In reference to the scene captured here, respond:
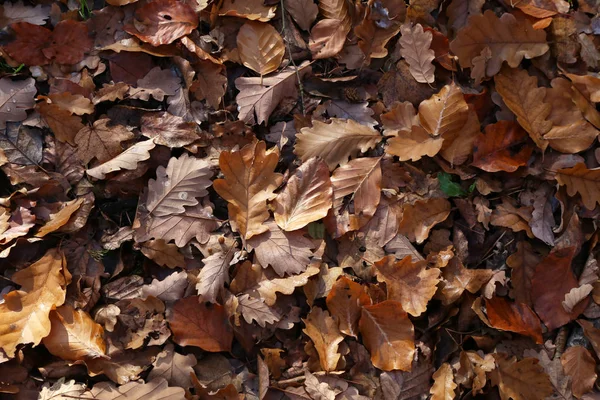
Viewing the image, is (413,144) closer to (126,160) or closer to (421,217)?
(421,217)

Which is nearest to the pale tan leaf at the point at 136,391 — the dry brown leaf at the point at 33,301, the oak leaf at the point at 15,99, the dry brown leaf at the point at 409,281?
the dry brown leaf at the point at 33,301

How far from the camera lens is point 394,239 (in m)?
2.29

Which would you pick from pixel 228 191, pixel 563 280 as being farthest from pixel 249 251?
pixel 563 280

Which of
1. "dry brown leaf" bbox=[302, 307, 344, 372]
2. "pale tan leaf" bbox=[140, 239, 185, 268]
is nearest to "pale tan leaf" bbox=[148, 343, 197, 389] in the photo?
"pale tan leaf" bbox=[140, 239, 185, 268]

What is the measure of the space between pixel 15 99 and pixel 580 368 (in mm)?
2592

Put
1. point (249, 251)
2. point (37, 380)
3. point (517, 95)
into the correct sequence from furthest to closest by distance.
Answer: point (517, 95) < point (249, 251) < point (37, 380)

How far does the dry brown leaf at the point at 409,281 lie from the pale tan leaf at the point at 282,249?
30cm

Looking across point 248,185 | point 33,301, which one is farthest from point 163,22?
point 33,301

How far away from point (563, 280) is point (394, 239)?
2.35ft

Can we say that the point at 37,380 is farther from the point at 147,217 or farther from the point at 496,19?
the point at 496,19

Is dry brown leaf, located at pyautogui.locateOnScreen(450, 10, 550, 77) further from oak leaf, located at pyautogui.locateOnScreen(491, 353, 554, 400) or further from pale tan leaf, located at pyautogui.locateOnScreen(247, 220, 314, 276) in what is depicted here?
oak leaf, located at pyautogui.locateOnScreen(491, 353, 554, 400)

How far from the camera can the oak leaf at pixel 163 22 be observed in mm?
2426

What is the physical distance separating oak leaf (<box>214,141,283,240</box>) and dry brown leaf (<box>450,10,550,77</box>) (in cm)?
96

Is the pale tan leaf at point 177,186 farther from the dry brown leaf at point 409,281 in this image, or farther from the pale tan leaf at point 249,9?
the dry brown leaf at point 409,281
